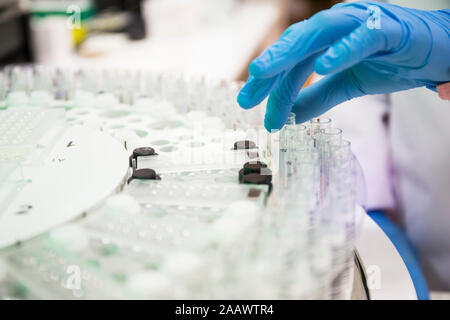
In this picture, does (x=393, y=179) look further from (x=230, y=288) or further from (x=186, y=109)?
(x=230, y=288)

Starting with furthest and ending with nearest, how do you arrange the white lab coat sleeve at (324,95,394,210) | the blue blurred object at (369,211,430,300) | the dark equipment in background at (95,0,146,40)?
the dark equipment in background at (95,0,146,40) → the white lab coat sleeve at (324,95,394,210) → the blue blurred object at (369,211,430,300)

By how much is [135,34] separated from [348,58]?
259 cm

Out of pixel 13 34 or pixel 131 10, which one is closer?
pixel 13 34

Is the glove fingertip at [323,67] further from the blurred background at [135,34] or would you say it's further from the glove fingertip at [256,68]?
the blurred background at [135,34]

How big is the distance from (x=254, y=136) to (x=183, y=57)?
183 centimetres

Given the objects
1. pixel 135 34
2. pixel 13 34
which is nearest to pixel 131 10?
pixel 135 34

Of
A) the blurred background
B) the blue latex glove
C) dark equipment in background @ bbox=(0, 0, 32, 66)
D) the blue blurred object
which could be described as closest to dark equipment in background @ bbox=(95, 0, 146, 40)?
the blurred background

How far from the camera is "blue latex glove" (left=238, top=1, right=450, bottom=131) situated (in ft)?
2.97

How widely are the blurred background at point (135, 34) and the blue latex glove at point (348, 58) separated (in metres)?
1.33

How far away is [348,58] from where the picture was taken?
0.87 meters

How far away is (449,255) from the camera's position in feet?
5.18

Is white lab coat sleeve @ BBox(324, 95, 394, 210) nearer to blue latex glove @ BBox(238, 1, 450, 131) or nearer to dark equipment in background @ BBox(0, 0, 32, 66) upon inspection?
blue latex glove @ BBox(238, 1, 450, 131)

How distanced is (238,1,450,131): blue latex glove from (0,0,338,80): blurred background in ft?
4.38

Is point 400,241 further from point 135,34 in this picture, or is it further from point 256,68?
point 135,34
